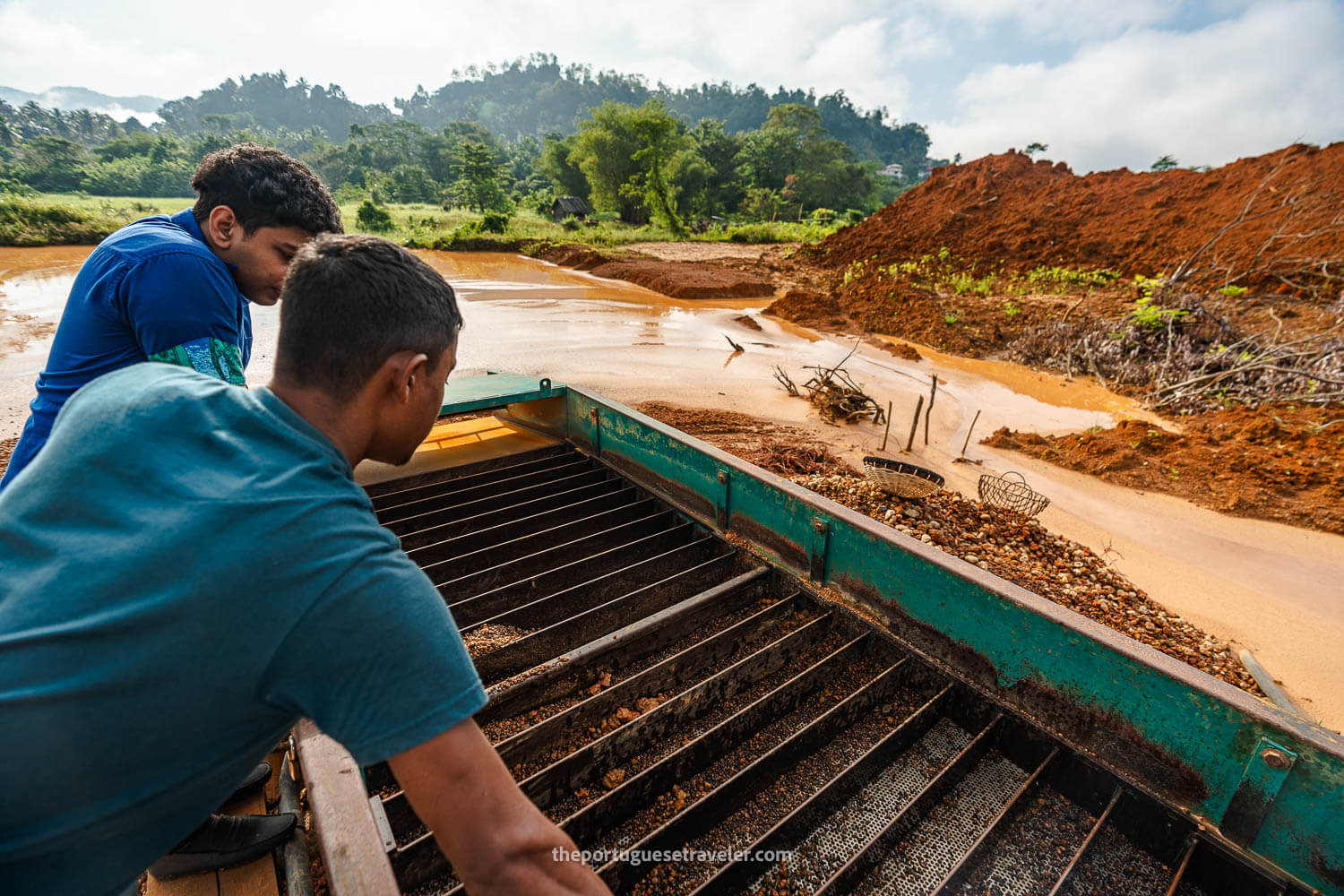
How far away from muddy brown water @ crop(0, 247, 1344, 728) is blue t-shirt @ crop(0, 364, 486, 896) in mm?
3412

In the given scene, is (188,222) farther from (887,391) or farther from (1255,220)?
(1255,220)

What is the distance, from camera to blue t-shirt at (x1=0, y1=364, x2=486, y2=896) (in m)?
0.71

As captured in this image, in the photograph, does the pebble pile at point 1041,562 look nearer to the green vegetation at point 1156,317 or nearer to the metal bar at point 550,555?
the metal bar at point 550,555

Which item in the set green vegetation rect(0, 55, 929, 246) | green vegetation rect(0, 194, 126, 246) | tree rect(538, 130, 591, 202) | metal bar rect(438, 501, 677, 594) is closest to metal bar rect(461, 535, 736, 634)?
metal bar rect(438, 501, 677, 594)

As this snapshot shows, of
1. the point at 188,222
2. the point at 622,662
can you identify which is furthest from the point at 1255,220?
the point at 188,222

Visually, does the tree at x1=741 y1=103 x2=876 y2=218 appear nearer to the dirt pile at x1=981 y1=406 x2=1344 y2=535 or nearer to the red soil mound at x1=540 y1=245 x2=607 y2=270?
the red soil mound at x1=540 y1=245 x2=607 y2=270

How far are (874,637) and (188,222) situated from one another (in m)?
2.88

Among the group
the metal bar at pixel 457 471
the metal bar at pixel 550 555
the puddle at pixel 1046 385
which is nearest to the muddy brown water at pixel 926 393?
the puddle at pixel 1046 385

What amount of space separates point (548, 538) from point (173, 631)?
2.59 metres

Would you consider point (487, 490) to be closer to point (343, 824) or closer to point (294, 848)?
point (294, 848)

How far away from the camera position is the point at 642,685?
222cm

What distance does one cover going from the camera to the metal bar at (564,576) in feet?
8.83

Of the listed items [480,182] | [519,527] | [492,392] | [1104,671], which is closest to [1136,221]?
[492,392]

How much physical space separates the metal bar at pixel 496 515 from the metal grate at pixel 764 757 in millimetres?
191
